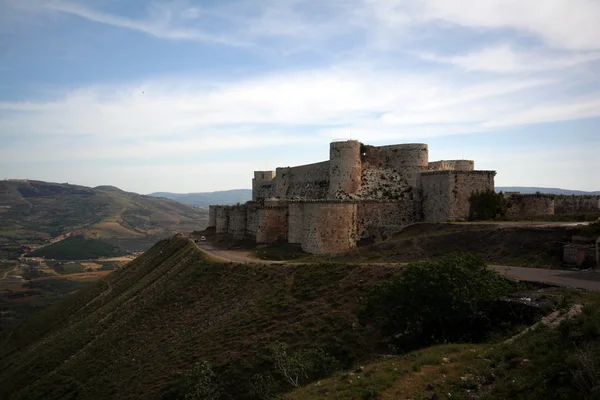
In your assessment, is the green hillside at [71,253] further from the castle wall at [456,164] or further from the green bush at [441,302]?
the green bush at [441,302]

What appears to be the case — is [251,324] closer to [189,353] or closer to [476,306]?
[189,353]

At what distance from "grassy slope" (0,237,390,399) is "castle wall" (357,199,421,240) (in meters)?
11.5

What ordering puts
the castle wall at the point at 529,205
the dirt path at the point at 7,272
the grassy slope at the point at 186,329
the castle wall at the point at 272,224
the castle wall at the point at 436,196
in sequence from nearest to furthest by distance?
the grassy slope at the point at 186,329
the castle wall at the point at 436,196
the castle wall at the point at 529,205
the castle wall at the point at 272,224
the dirt path at the point at 7,272

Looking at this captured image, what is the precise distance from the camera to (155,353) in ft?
87.7

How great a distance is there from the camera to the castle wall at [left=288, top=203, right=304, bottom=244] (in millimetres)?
39469

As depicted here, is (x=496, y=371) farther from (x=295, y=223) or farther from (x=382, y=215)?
(x=295, y=223)

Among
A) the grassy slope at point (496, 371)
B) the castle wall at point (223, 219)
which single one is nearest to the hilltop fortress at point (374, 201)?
the castle wall at point (223, 219)

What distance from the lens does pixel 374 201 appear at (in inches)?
1591

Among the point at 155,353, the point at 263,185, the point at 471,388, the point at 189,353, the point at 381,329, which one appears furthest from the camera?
the point at 263,185

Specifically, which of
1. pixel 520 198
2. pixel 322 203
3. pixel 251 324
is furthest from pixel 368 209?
pixel 251 324

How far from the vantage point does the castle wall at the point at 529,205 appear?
37.8 meters

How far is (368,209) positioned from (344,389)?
27.5m

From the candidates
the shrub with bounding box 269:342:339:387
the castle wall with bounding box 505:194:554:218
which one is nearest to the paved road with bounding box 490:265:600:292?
the shrub with bounding box 269:342:339:387

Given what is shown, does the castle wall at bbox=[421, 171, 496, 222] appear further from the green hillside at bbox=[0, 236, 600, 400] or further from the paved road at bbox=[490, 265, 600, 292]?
the green hillside at bbox=[0, 236, 600, 400]
